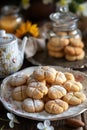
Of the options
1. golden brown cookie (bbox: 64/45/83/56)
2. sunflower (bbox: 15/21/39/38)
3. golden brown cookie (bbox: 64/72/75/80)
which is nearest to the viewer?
golden brown cookie (bbox: 64/72/75/80)

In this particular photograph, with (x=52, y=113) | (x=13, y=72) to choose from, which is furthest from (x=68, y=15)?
(x=52, y=113)

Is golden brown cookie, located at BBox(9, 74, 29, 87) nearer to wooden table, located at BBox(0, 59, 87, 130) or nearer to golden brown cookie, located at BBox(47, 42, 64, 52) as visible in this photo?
wooden table, located at BBox(0, 59, 87, 130)

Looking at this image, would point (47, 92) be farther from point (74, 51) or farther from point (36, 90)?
point (74, 51)

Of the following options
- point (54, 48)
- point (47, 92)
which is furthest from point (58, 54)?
point (47, 92)

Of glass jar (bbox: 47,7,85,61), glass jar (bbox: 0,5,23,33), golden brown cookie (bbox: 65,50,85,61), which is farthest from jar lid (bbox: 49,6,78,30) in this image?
glass jar (bbox: 0,5,23,33)

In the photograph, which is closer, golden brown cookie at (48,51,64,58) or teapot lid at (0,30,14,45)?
teapot lid at (0,30,14,45)

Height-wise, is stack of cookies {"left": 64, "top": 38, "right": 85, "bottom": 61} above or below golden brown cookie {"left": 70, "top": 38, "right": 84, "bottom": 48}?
below

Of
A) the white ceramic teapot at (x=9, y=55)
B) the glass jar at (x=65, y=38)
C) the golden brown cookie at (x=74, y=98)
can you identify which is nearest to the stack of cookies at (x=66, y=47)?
the glass jar at (x=65, y=38)

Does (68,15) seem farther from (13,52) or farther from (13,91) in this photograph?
(13,91)
